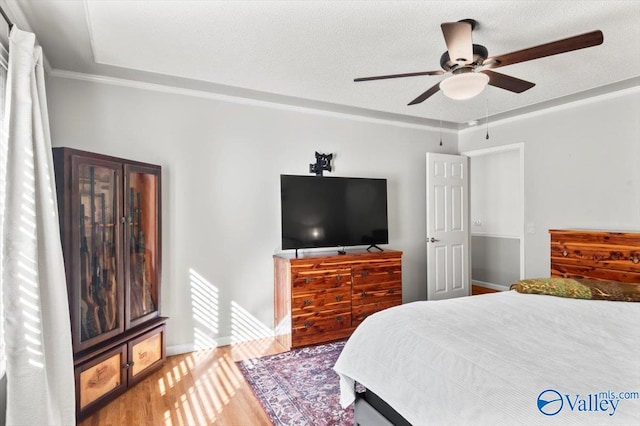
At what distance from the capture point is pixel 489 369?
53.3 inches

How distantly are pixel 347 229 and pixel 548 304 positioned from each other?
2.04m

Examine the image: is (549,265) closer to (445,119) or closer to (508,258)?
(508,258)

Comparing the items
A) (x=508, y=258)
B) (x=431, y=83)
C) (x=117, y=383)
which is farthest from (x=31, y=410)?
(x=508, y=258)

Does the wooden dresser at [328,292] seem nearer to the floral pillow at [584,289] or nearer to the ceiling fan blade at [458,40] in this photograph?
the floral pillow at [584,289]

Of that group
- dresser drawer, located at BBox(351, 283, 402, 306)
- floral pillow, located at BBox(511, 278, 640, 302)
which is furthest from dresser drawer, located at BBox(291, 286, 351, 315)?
floral pillow, located at BBox(511, 278, 640, 302)

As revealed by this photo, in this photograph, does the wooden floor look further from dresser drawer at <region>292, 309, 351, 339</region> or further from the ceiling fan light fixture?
the ceiling fan light fixture

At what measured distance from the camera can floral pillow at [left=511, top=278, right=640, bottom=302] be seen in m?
2.49

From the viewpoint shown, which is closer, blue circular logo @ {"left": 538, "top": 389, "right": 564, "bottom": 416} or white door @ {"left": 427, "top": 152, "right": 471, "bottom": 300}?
blue circular logo @ {"left": 538, "top": 389, "right": 564, "bottom": 416}

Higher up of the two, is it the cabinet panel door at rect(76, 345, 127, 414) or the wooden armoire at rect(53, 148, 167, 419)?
the wooden armoire at rect(53, 148, 167, 419)

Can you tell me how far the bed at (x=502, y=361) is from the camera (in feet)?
3.84

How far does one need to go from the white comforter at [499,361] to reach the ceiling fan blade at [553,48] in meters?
1.45

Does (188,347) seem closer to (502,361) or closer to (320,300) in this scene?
(320,300)

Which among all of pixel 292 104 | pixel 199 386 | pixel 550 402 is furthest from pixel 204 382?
pixel 292 104

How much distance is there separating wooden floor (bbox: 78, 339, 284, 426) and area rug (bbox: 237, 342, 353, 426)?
0.31 ft
